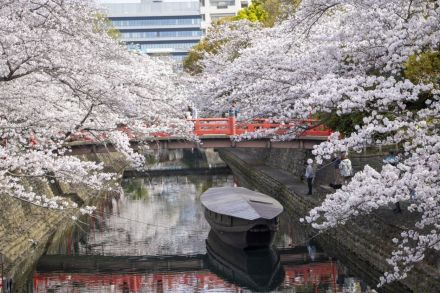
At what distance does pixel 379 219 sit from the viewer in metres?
17.4

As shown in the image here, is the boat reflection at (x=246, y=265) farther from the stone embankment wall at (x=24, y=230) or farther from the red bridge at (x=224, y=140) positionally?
the red bridge at (x=224, y=140)

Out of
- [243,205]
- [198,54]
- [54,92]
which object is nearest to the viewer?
[54,92]

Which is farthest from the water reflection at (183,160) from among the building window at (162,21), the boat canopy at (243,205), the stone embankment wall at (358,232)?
the building window at (162,21)

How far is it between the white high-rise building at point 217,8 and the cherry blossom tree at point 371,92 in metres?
74.6

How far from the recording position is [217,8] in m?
99.6

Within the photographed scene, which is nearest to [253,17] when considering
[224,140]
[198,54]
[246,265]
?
[198,54]

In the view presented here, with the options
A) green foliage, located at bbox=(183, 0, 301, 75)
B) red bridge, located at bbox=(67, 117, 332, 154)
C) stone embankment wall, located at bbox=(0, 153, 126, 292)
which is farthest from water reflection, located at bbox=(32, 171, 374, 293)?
green foliage, located at bbox=(183, 0, 301, 75)

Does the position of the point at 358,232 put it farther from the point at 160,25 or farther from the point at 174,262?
the point at 160,25

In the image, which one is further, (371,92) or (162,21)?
(162,21)

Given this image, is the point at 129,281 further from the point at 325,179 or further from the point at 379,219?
the point at 325,179

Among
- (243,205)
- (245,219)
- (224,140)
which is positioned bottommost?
(245,219)

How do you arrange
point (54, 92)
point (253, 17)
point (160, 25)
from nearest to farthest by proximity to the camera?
point (54, 92) → point (253, 17) → point (160, 25)

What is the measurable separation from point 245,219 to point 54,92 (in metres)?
7.47

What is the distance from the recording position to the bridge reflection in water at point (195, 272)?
18.5 metres
